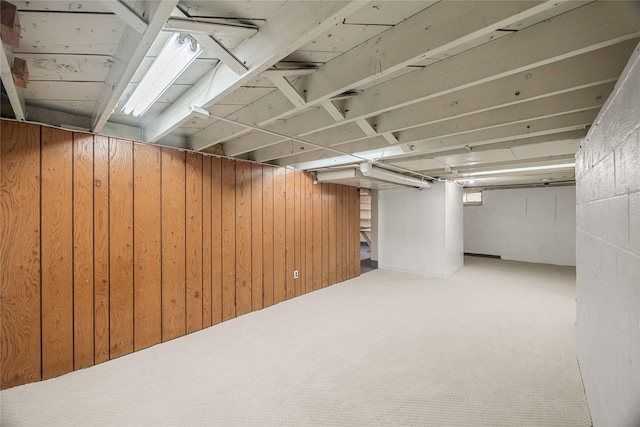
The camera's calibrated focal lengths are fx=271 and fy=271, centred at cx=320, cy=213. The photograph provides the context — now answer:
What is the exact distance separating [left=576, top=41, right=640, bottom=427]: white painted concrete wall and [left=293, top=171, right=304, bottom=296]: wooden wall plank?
9.59 ft

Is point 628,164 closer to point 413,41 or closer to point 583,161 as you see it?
point 413,41

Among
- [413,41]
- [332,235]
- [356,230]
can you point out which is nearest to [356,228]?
[356,230]

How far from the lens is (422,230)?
5027 millimetres

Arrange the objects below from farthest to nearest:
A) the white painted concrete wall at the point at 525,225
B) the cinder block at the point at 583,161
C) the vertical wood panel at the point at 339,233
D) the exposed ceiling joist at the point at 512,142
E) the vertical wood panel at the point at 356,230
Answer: the white painted concrete wall at the point at 525,225
the vertical wood panel at the point at 356,230
the vertical wood panel at the point at 339,233
the exposed ceiling joist at the point at 512,142
the cinder block at the point at 583,161

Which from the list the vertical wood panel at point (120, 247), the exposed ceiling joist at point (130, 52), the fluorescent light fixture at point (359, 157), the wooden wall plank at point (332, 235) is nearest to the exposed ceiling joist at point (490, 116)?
the fluorescent light fixture at point (359, 157)

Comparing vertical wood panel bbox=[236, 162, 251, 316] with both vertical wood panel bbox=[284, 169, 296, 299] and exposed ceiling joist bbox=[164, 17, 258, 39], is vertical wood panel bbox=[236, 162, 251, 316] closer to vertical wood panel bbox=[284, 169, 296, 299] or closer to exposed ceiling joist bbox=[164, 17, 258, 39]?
vertical wood panel bbox=[284, 169, 296, 299]

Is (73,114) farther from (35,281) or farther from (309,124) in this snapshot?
(309,124)

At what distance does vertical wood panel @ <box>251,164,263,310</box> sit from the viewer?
10.7ft

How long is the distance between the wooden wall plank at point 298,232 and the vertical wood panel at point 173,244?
5.07ft

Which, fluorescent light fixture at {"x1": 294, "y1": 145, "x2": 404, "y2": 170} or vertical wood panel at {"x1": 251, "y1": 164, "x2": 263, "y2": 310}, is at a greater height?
fluorescent light fixture at {"x1": 294, "y1": 145, "x2": 404, "y2": 170}

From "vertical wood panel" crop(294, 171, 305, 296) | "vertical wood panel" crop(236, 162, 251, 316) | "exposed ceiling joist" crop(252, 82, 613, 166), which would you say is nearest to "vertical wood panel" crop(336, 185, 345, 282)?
"vertical wood panel" crop(294, 171, 305, 296)

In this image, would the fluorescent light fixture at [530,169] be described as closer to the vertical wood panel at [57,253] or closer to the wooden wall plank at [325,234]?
the wooden wall plank at [325,234]

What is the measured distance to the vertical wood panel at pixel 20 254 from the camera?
5.87ft

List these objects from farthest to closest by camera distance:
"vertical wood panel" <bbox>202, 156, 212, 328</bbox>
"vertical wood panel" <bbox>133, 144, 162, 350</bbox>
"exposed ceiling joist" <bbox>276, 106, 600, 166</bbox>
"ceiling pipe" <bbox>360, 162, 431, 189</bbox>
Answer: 1. "ceiling pipe" <bbox>360, 162, 431, 189</bbox>
2. "vertical wood panel" <bbox>202, 156, 212, 328</bbox>
3. "vertical wood panel" <bbox>133, 144, 162, 350</bbox>
4. "exposed ceiling joist" <bbox>276, 106, 600, 166</bbox>
